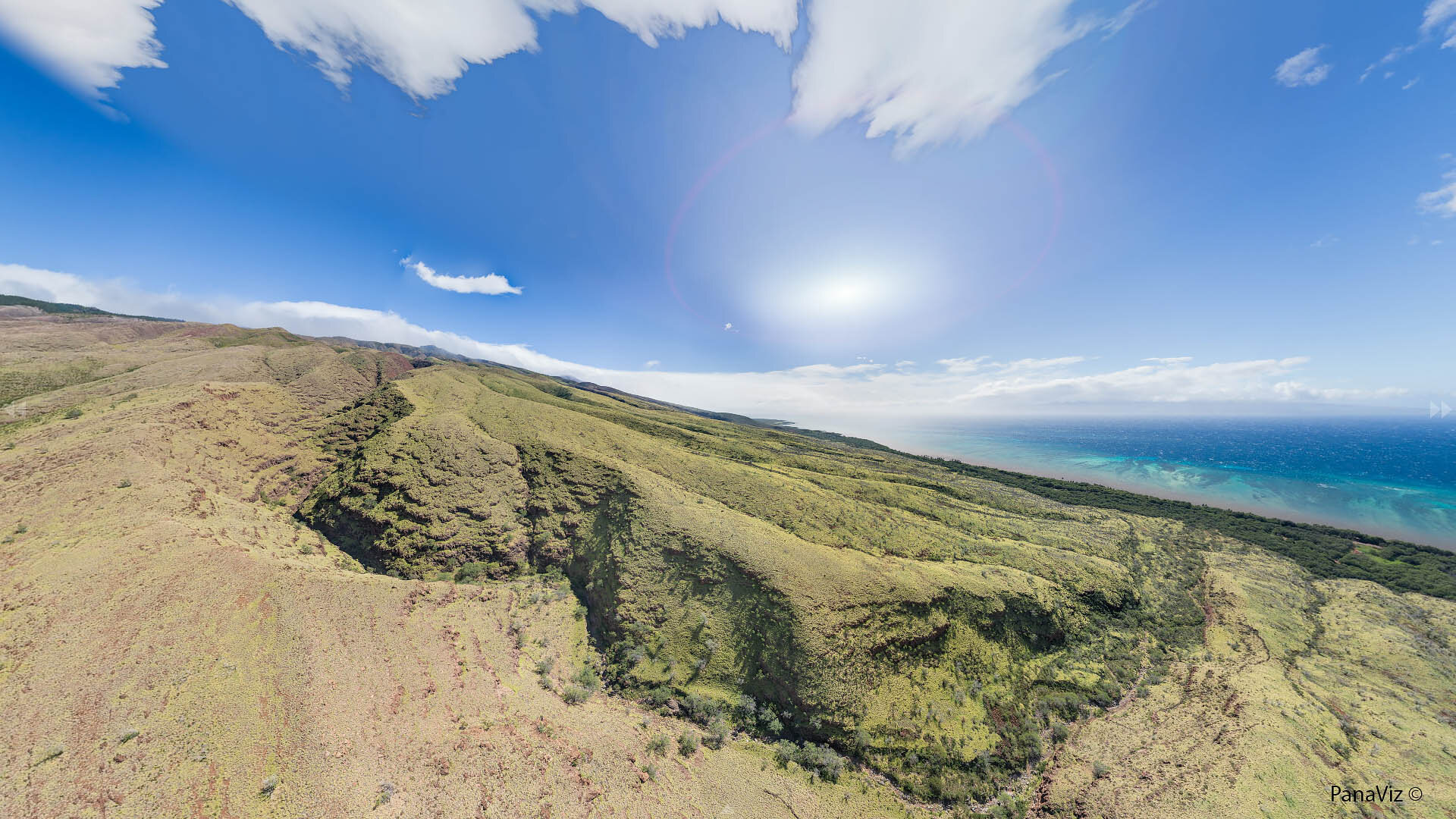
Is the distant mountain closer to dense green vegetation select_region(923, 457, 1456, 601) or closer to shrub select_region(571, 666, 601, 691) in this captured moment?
shrub select_region(571, 666, 601, 691)

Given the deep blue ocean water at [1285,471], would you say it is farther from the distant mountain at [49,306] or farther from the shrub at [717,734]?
the distant mountain at [49,306]

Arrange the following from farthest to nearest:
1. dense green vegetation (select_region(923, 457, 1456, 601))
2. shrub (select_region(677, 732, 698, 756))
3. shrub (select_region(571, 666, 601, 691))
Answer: dense green vegetation (select_region(923, 457, 1456, 601))
shrub (select_region(571, 666, 601, 691))
shrub (select_region(677, 732, 698, 756))

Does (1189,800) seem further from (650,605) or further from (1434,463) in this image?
(1434,463)

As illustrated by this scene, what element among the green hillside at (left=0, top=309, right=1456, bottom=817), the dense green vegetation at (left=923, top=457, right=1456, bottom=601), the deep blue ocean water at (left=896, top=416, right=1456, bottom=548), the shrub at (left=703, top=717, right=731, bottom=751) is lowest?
the shrub at (left=703, top=717, right=731, bottom=751)

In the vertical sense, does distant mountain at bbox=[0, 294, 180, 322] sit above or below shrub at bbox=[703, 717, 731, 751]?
above

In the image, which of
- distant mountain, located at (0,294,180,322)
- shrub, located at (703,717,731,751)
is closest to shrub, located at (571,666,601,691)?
shrub, located at (703,717,731,751)

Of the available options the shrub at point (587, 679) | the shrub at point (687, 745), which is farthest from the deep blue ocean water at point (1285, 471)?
the shrub at point (587, 679)

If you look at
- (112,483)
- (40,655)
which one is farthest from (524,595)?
(112,483)
